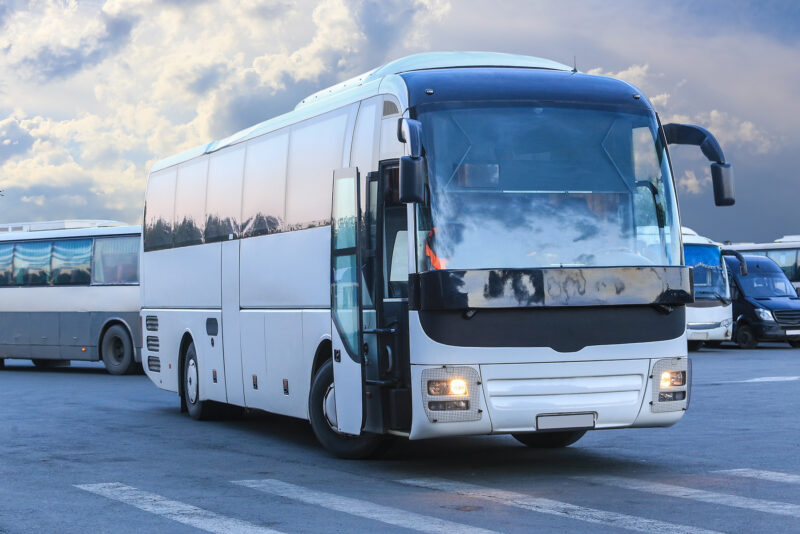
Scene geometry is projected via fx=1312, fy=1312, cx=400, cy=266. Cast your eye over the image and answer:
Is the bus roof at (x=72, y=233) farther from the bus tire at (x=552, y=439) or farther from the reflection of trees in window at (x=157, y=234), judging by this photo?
the bus tire at (x=552, y=439)

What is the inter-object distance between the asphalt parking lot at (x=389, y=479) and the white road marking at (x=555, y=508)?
0.07 ft

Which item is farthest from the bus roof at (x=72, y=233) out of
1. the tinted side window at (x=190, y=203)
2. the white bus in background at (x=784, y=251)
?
the white bus in background at (x=784, y=251)

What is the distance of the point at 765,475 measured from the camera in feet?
35.0

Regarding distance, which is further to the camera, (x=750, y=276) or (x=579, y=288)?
(x=750, y=276)

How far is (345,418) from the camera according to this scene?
11.4 meters

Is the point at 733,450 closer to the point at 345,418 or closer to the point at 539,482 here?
the point at 539,482

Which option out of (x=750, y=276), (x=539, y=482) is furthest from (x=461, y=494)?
(x=750, y=276)

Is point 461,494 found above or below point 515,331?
below

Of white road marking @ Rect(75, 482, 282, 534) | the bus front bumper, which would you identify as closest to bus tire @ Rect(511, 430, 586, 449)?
the bus front bumper

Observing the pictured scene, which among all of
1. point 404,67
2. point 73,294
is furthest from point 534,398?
point 73,294

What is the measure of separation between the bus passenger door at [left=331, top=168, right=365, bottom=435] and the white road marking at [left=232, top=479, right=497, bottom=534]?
1.03 meters

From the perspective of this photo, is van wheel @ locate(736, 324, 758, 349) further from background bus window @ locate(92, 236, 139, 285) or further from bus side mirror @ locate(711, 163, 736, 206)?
bus side mirror @ locate(711, 163, 736, 206)

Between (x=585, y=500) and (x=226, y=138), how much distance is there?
819 cm

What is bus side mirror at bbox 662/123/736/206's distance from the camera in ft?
37.0
